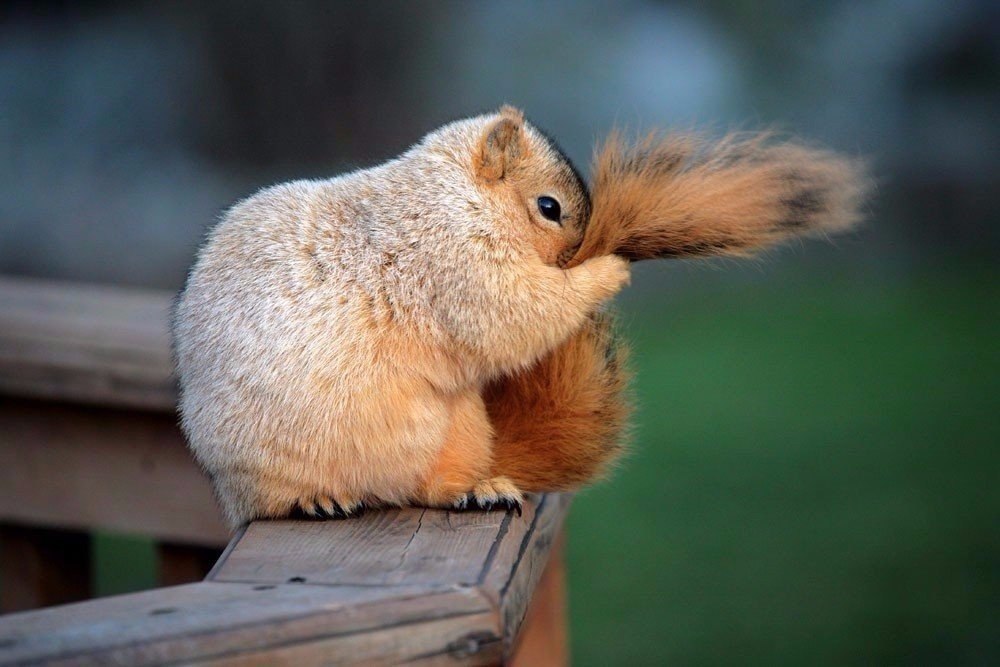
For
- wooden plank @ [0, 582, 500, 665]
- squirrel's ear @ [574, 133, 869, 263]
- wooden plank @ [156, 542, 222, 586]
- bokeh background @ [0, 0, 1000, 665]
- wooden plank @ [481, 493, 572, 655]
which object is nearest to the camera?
wooden plank @ [0, 582, 500, 665]

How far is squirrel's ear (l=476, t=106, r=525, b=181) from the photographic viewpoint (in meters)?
1.23

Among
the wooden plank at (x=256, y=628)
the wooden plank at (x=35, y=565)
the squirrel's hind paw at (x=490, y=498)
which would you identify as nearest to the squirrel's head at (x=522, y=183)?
the squirrel's hind paw at (x=490, y=498)

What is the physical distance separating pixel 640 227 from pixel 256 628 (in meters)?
0.58

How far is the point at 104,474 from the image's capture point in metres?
1.66

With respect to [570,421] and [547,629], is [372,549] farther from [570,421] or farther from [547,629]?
[547,629]

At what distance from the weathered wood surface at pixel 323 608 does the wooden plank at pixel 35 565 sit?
87cm

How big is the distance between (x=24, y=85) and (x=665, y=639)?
9.95ft

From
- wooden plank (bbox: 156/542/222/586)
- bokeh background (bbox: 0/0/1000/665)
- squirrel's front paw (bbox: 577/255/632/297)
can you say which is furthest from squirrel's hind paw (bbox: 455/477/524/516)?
bokeh background (bbox: 0/0/1000/665)

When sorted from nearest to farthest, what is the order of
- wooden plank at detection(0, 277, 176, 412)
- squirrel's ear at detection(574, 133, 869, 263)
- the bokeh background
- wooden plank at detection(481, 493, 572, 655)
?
1. wooden plank at detection(481, 493, 572, 655)
2. squirrel's ear at detection(574, 133, 869, 263)
3. wooden plank at detection(0, 277, 176, 412)
4. the bokeh background

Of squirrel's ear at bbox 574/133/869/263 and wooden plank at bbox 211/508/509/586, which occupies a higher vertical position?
squirrel's ear at bbox 574/133/869/263

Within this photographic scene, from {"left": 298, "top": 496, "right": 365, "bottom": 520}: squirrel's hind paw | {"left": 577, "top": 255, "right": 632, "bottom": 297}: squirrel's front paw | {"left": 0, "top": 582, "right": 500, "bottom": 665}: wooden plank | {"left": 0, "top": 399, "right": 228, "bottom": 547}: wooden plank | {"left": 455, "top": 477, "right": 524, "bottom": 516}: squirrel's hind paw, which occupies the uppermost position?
{"left": 577, "top": 255, "right": 632, "bottom": 297}: squirrel's front paw

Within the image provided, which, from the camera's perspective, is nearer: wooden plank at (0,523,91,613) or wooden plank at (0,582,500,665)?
wooden plank at (0,582,500,665)

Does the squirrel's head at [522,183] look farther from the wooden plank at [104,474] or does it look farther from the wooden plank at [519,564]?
the wooden plank at [104,474]

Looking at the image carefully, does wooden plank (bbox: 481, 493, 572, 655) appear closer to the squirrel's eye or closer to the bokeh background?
the squirrel's eye
